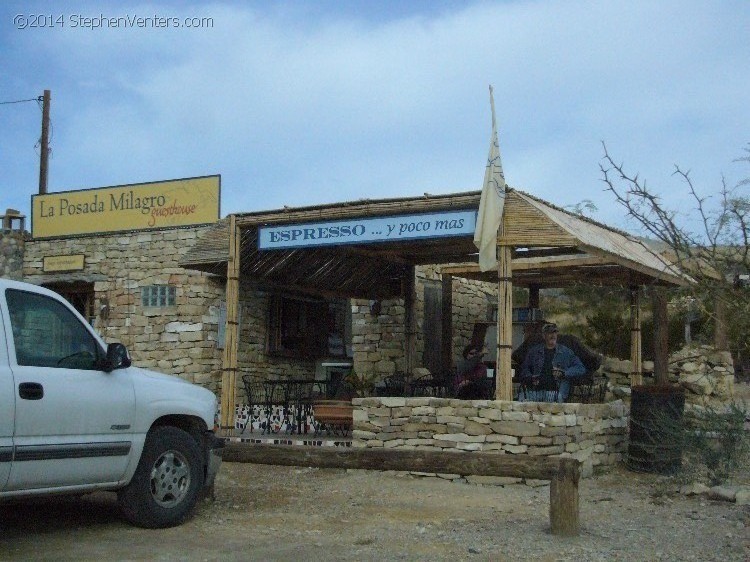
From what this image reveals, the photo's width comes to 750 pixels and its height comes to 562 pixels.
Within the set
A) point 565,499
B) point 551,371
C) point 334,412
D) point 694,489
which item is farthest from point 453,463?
point 334,412

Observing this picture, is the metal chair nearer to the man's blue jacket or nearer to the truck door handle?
the man's blue jacket

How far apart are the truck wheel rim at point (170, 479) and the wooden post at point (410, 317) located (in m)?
7.55

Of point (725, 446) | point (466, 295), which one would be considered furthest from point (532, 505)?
point (466, 295)

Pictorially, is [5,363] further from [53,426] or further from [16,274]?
[16,274]

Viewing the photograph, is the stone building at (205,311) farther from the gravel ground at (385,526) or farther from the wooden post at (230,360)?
the gravel ground at (385,526)

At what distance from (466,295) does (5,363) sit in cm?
1210

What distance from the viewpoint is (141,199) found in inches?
691

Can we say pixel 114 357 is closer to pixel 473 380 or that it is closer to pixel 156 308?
pixel 473 380

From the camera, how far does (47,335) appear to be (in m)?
5.96

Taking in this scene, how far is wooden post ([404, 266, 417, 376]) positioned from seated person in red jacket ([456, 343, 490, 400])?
1902 mm

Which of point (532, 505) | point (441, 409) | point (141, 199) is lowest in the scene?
point (532, 505)

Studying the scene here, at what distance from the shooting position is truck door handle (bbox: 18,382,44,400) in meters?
5.56

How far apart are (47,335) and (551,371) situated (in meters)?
6.42

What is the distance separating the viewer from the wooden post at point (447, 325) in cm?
1473
